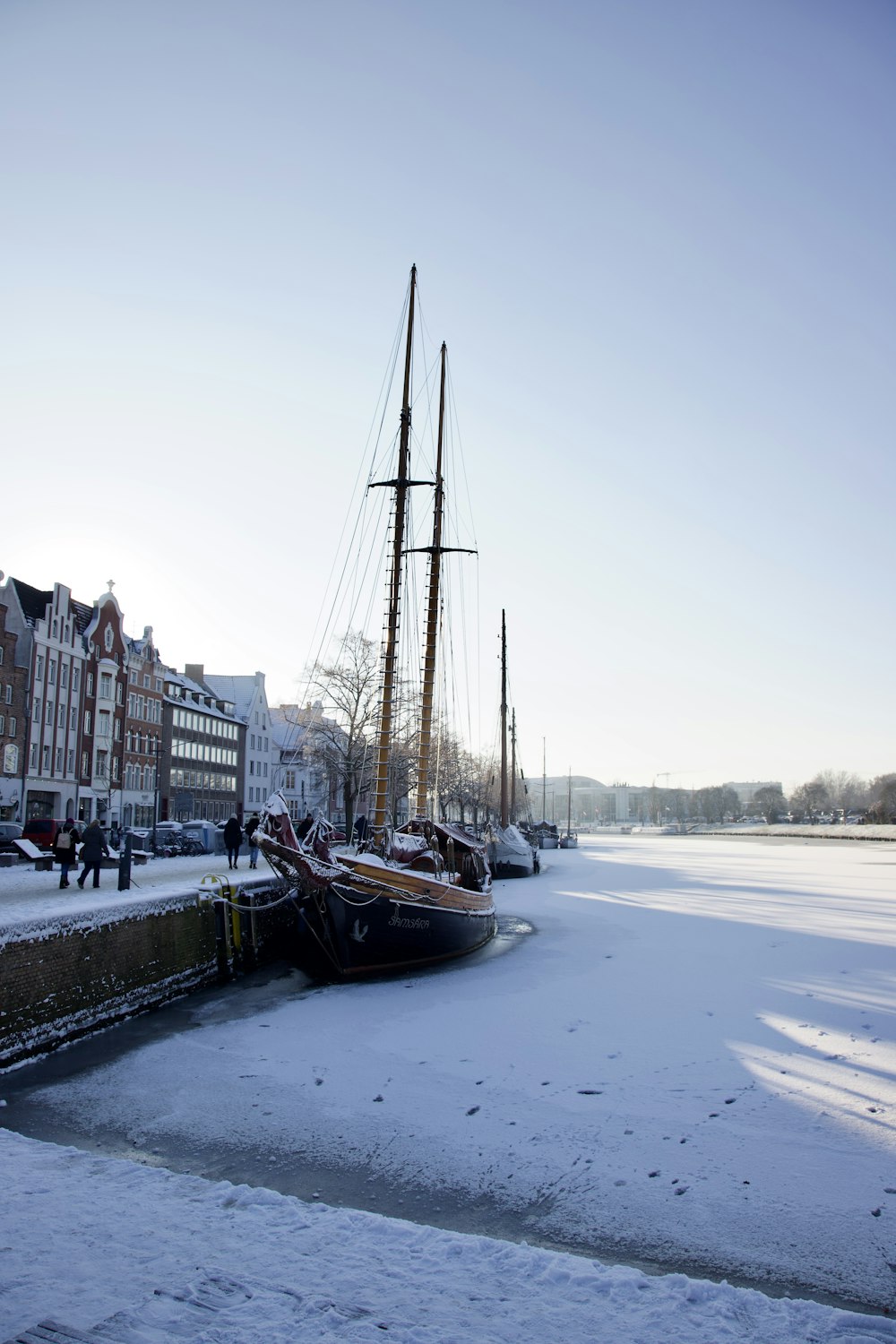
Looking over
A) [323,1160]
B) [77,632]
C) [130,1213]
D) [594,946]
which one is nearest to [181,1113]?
[323,1160]

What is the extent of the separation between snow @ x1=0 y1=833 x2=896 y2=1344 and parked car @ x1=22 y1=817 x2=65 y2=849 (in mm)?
21705

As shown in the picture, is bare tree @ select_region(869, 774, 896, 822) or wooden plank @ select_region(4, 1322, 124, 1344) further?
bare tree @ select_region(869, 774, 896, 822)

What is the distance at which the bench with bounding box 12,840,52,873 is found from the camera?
29.7 m

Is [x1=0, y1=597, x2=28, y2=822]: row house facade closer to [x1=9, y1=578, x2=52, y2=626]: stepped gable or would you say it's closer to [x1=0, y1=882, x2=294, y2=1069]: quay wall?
[x1=9, y1=578, x2=52, y2=626]: stepped gable

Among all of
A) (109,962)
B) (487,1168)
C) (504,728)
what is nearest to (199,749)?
(504,728)

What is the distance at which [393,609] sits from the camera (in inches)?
1083

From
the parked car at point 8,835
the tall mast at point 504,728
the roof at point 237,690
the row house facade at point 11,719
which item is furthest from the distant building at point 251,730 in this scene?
the parked car at point 8,835

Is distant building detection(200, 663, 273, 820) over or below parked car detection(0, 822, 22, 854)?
over

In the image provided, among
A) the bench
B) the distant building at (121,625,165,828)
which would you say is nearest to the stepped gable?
the distant building at (121,625,165,828)

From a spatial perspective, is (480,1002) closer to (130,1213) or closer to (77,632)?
(130,1213)

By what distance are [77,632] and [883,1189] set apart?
58.9 metres

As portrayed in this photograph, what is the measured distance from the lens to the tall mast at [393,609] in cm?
2500

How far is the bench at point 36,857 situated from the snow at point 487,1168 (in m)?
13.1

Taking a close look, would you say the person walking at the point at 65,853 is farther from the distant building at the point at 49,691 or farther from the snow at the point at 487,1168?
the distant building at the point at 49,691
